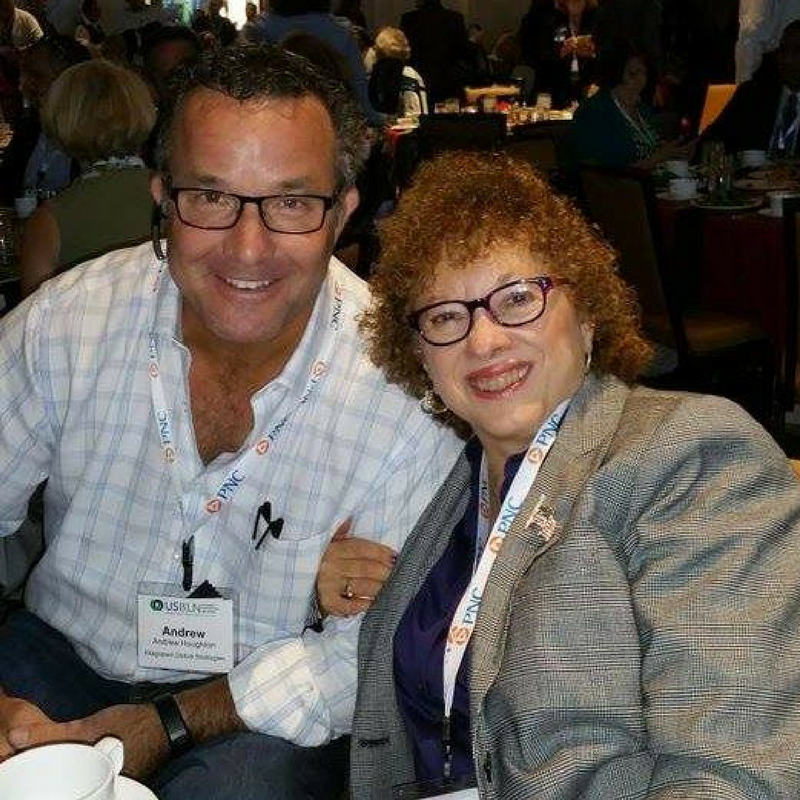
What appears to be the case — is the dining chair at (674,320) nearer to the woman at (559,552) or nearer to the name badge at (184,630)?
the woman at (559,552)

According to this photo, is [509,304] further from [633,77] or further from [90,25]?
[90,25]

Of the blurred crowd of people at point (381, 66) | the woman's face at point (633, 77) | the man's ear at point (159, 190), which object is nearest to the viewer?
the man's ear at point (159, 190)

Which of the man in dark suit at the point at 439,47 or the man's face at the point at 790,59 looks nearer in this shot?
the man's face at the point at 790,59

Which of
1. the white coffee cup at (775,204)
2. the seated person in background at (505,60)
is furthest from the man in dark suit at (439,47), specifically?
the white coffee cup at (775,204)

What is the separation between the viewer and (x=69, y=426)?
2.03 m

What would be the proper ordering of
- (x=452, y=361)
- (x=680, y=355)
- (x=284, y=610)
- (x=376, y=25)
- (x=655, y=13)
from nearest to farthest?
(x=452, y=361)
(x=284, y=610)
(x=680, y=355)
(x=655, y=13)
(x=376, y=25)

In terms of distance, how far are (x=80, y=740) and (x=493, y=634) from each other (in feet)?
2.35

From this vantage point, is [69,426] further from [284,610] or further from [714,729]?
[714,729]

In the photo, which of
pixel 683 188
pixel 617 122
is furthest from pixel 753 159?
pixel 683 188

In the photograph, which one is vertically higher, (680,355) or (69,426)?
(69,426)

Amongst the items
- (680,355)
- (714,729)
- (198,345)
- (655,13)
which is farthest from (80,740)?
(655,13)

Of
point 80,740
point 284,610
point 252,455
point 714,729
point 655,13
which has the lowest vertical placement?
point 80,740

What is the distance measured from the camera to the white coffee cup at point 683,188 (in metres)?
5.00

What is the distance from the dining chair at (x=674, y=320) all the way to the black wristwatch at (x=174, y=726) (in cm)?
301
